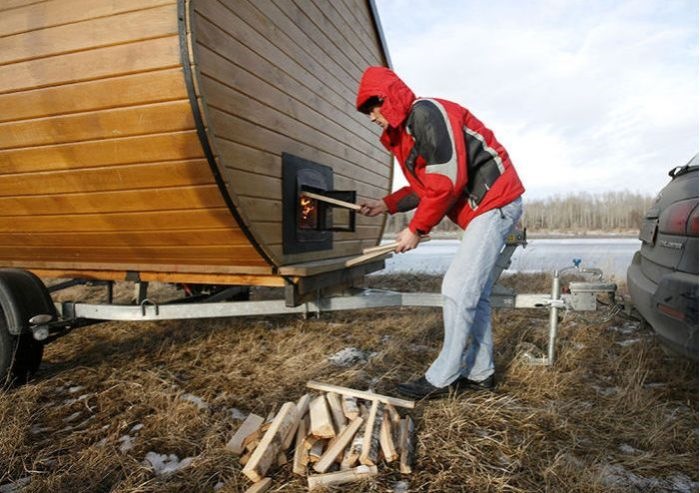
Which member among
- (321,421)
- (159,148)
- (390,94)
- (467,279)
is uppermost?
(390,94)

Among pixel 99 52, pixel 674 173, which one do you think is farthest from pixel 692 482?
pixel 99 52

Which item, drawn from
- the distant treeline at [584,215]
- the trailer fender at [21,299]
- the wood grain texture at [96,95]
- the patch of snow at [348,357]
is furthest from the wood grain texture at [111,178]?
the distant treeline at [584,215]

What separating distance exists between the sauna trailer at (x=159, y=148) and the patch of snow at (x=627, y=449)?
6.96 feet

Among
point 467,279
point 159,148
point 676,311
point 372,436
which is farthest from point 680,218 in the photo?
point 159,148

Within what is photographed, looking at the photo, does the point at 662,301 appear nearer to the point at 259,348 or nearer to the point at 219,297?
the point at 259,348

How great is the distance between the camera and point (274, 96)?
307 cm

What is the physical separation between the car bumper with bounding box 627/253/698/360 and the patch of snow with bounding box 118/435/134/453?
2935 mm

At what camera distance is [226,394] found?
2.91m

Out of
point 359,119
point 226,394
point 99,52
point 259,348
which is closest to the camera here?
point 99,52

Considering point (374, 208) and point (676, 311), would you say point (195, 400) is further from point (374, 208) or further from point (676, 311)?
point (676, 311)

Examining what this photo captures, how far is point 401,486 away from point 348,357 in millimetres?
1775

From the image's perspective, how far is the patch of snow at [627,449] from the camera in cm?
216

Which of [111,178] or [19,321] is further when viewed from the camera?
[19,321]

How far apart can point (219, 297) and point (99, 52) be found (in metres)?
2.23
